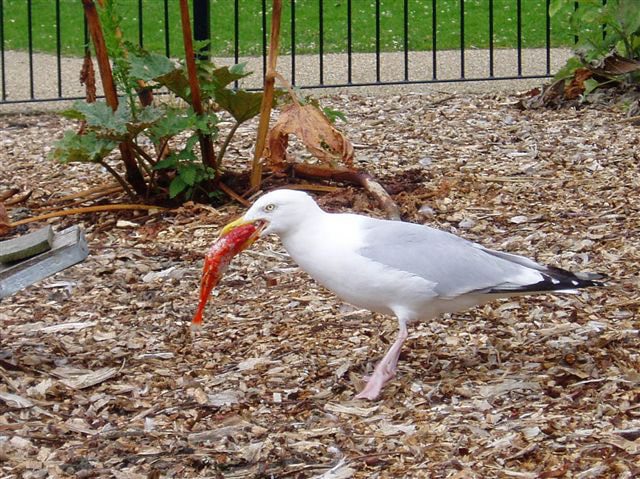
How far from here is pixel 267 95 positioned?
5.07 meters

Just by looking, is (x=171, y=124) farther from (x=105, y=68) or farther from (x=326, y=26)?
(x=326, y=26)

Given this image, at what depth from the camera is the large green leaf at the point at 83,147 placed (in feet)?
15.9

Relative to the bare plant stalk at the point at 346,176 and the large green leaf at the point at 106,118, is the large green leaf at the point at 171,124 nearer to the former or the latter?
the large green leaf at the point at 106,118

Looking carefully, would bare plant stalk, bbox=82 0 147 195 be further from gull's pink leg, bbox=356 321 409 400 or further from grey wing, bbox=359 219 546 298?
gull's pink leg, bbox=356 321 409 400

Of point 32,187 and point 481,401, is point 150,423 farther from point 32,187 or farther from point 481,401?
point 32,187

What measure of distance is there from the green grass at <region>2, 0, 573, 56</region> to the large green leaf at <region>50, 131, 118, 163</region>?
17.8ft

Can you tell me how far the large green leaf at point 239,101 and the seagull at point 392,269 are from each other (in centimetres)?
160

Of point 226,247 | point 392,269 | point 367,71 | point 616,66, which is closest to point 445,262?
point 392,269

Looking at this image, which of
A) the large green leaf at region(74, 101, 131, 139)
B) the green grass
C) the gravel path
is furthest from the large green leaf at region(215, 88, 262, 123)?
the green grass

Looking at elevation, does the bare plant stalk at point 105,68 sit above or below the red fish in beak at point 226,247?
above

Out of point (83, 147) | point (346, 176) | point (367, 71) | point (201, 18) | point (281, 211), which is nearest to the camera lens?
point (281, 211)

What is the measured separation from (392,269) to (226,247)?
1.79ft

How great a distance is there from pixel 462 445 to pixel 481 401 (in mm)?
307

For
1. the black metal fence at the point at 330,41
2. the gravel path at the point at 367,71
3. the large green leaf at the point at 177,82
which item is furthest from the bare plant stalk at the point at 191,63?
the gravel path at the point at 367,71
